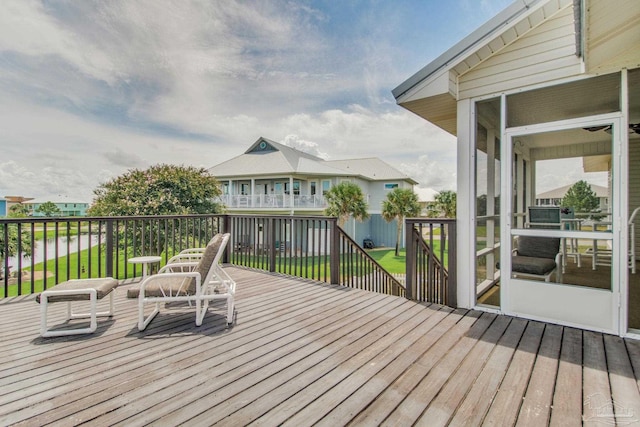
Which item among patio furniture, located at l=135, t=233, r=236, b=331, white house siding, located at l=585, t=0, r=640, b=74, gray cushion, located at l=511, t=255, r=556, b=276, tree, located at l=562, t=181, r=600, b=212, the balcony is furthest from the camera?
the balcony

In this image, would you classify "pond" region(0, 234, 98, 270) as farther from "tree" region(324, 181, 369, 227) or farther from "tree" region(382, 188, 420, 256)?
"tree" region(382, 188, 420, 256)

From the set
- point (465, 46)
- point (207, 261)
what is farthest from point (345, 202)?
point (207, 261)

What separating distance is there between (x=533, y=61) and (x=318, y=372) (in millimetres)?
3856

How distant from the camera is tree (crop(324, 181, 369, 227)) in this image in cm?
1873

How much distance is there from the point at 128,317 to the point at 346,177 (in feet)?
64.7

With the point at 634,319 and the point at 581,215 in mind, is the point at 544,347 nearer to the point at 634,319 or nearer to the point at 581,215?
the point at 634,319

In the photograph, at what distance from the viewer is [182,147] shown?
17891mm

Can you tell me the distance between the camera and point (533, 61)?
131 inches

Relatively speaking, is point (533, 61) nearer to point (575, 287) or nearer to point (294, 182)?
point (575, 287)

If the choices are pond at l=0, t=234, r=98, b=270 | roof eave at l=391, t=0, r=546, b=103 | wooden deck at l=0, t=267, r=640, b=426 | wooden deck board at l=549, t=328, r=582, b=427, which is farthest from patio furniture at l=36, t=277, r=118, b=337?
roof eave at l=391, t=0, r=546, b=103

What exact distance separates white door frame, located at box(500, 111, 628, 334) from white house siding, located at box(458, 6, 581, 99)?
0.52 meters

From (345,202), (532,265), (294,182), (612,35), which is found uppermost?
(294,182)

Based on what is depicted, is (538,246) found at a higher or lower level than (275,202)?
lower

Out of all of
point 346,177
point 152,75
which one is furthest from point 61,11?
point 346,177
